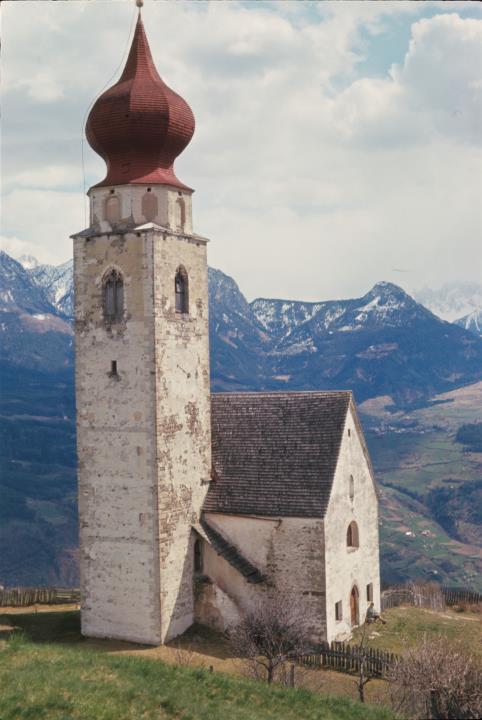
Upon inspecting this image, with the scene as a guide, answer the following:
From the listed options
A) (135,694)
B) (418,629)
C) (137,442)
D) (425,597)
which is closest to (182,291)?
(137,442)

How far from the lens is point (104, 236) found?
121ft

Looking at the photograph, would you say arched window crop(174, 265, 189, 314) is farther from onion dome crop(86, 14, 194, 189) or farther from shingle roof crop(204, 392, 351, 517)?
shingle roof crop(204, 392, 351, 517)

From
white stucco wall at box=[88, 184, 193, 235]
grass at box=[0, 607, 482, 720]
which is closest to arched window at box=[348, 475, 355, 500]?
grass at box=[0, 607, 482, 720]

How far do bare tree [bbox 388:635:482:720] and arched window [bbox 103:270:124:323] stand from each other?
17361 mm

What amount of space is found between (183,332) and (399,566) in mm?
125094

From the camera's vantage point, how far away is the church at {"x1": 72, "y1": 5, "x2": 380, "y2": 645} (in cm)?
3603

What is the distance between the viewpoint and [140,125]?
1435 inches

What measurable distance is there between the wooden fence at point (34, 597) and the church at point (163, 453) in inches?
296

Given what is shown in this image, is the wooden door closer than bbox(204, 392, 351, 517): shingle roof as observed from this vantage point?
No

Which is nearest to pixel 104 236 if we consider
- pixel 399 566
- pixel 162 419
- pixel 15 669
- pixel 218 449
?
pixel 162 419

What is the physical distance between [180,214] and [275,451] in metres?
10.8

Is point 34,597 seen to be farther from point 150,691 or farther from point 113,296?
point 150,691

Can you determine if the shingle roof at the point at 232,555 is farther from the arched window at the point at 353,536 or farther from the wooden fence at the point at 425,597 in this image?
the wooden fence at the point at 425,597

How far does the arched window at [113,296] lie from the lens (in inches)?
1443
